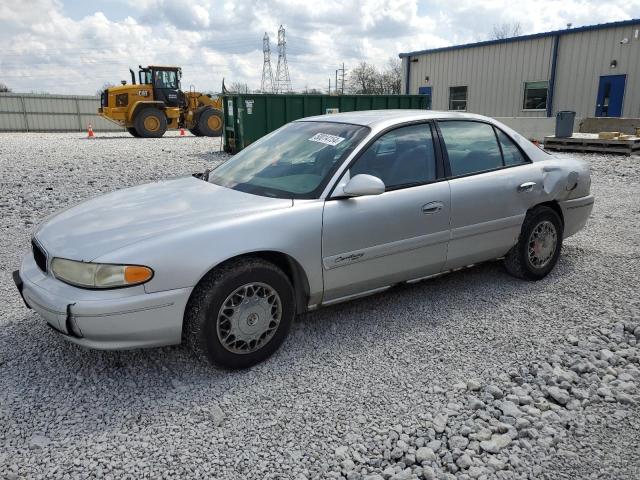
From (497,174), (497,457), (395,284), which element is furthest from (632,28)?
(497,457)

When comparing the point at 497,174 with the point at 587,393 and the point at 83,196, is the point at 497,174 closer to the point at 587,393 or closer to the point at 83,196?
the point at 587,393

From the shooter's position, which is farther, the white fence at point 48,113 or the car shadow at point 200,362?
the white fence at point 48,113

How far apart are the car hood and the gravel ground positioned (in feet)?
2.56

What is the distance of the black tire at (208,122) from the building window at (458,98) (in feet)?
36.4

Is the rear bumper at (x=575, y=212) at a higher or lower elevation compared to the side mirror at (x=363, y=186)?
lower

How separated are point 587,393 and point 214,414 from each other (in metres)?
2.07

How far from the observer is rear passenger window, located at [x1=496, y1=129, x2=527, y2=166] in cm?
437

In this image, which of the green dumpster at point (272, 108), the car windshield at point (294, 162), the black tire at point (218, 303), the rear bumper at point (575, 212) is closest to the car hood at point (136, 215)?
the car windshield at point (294, 162)

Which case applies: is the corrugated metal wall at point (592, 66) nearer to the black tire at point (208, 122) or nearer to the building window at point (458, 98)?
the building window at point (458, 98)

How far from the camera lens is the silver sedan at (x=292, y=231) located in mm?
2748

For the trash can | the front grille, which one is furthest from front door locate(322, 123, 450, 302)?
the trash can

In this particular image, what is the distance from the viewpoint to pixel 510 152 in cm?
442

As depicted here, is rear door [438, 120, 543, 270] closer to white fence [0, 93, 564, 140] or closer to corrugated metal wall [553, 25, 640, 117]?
corrugated metal wall [553, 25, 640, 117]

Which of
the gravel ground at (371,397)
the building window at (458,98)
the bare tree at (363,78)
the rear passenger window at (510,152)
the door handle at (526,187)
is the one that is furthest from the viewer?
the bare tree at (363,78)
